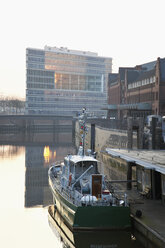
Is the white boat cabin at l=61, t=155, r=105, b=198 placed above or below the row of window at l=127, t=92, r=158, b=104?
below

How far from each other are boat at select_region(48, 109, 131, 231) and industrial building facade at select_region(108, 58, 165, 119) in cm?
4900

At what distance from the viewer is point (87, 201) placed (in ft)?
77.8

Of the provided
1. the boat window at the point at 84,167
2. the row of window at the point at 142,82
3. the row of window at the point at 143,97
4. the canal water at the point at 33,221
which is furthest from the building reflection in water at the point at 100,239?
the row of window at the point at 142,82

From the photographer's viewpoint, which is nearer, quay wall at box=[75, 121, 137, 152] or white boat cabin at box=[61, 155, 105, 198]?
white boat cabin at box=[61, 155, 105, 198]

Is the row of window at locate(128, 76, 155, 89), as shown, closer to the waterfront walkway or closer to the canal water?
the canal water

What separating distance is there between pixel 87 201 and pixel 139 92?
6920 centimetres

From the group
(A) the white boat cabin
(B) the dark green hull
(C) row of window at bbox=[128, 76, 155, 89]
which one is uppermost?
(C) row of window at bbox=[128, 76, 155, 89]

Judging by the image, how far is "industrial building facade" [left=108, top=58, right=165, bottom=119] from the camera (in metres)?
74.1

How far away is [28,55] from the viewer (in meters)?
196

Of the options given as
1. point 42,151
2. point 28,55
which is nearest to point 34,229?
point 42,151

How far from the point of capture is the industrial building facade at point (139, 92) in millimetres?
74125

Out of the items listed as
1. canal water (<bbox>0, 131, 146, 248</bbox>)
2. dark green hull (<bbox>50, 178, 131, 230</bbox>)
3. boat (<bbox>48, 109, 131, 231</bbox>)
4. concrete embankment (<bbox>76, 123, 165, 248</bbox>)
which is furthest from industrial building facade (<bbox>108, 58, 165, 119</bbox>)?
dark green hull (<bbox>50, 178, 131, 230</bbox>)

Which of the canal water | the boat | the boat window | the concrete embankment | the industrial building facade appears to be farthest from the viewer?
the industrial building facade

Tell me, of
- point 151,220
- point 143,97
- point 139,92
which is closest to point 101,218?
point 151,220
